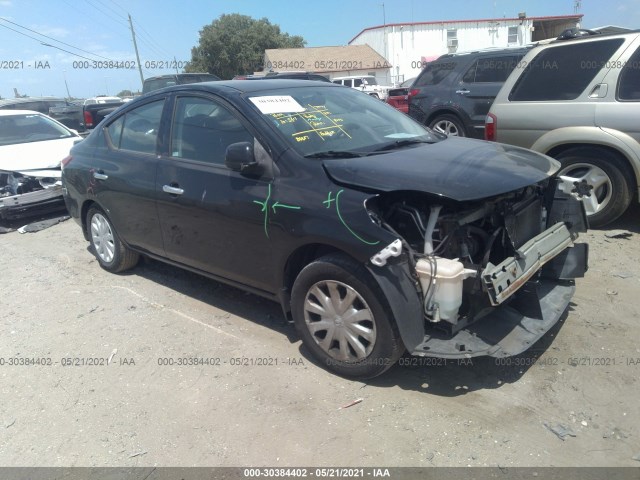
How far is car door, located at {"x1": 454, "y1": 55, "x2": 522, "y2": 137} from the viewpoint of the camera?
8328 millimetres

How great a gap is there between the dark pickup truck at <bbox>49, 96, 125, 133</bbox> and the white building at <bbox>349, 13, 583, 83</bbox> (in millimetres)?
25810

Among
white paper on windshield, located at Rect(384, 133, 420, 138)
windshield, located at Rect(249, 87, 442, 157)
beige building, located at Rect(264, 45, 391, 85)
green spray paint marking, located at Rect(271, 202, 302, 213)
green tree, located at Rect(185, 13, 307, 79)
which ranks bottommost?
green spray paint marking, located at Rect(271, 202, 302, 213)

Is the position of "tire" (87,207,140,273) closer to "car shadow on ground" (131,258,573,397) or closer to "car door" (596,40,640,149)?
"car shadow on ground" (131,258,573,397)

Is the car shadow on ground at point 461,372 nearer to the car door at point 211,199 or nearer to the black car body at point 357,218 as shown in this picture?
the black car body at point 357,218

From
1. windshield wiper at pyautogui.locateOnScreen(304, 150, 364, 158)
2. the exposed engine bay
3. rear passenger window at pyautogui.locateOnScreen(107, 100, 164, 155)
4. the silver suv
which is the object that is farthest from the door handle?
the silver suv

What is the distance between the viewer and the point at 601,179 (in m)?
5.36

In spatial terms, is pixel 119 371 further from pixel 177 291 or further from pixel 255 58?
pixel 255 58

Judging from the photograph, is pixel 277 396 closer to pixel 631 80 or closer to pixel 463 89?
pixel 631 80

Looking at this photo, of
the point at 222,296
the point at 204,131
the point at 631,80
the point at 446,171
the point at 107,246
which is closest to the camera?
the point at 446,171

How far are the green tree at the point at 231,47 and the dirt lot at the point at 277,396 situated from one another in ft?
163

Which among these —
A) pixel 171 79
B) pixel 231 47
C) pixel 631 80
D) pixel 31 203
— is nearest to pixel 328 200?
pixel 631 80

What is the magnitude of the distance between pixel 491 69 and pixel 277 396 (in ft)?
23.4

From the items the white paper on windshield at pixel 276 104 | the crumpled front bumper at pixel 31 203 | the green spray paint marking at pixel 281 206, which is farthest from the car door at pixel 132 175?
the crumpled front bumper at pixel 31 203

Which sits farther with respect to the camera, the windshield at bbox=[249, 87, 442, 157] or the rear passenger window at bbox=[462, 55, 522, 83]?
the rear passenger window at bbox=[462, 55, 522, 83]
